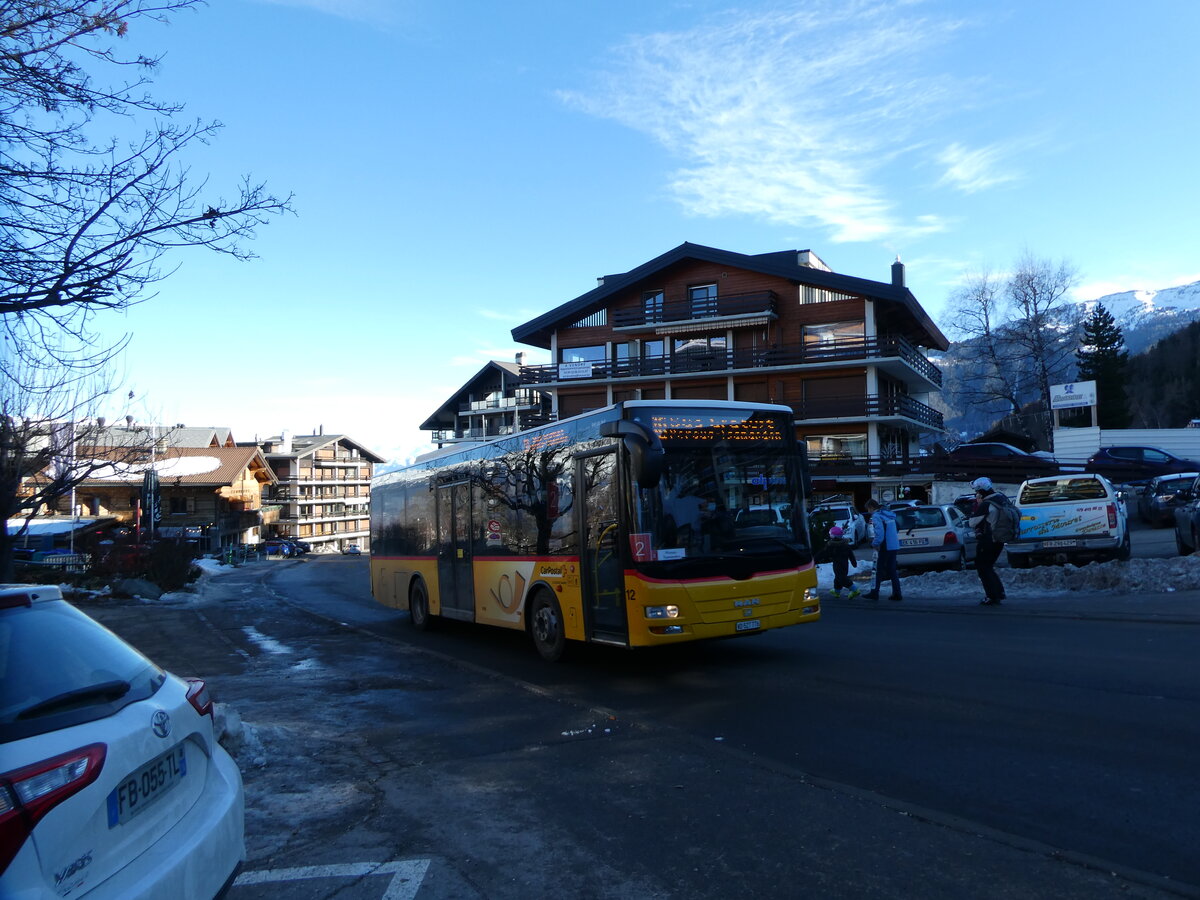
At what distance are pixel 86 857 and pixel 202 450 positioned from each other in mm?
69891

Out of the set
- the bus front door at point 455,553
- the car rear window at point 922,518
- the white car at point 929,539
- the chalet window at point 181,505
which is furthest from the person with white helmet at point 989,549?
the chalet window at point 181,505

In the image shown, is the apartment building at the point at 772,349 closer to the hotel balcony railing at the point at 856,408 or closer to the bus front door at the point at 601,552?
the hotel balcony railing at the point at 856,408

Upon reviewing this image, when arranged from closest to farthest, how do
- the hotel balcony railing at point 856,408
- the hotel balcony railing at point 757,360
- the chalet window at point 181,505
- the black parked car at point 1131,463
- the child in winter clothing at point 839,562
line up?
the child in winter clothing at point 839,562 → the black parked car at point 1131,463 → the hotel balcony railing at point 757,360 → the hotel balcony railing at point 856,408 → the chalet window at point 181,505

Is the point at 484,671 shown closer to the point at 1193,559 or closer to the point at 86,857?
the point at 86,857

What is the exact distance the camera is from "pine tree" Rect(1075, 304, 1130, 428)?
2483 inches

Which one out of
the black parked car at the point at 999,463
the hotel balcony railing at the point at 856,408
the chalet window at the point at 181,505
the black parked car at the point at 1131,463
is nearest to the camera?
the black parked car at the point at 1131,463

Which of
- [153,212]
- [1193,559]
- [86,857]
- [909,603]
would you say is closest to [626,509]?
[153,212]

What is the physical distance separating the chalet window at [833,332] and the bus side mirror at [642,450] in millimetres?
38477

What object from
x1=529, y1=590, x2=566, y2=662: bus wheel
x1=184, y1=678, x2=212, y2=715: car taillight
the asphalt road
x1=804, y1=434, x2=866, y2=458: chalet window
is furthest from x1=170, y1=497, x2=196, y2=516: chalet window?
x1=184, y1=678, x2=212, y2=715: car taillight

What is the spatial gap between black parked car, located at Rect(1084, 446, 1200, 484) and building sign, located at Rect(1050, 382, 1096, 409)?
6534 millimetres

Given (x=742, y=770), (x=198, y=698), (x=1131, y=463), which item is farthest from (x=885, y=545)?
(x=1131, y=463)

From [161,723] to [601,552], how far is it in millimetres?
6208

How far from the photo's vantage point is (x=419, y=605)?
582 inches

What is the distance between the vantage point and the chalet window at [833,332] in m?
45.4
